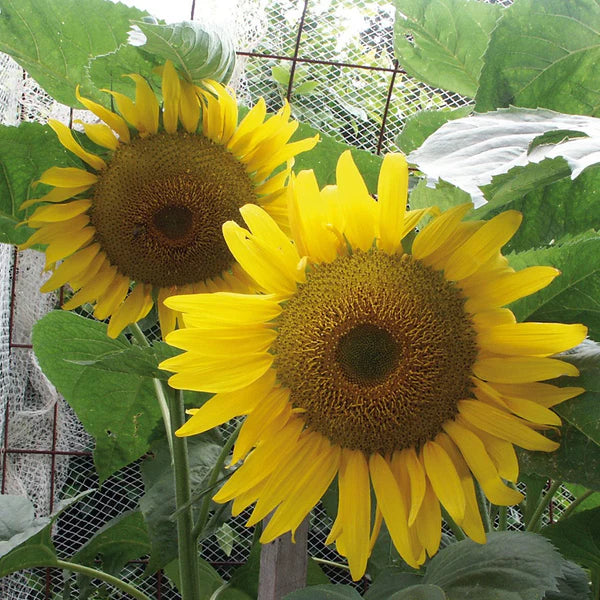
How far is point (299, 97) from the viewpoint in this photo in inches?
49.5

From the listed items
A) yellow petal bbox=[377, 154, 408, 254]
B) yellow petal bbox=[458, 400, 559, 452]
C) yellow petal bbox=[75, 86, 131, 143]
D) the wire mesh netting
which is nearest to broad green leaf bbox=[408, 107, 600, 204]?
yellow petal bbox=[377, 154, 408, 254]

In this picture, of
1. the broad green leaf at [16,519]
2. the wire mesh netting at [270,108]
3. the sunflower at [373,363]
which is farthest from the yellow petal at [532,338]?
the wire mesh netting at [270,108]

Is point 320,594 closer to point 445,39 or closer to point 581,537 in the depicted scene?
point 581,537

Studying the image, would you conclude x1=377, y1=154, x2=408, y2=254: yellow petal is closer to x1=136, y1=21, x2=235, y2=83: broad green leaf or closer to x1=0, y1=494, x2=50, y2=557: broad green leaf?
x1=136, y1=21, x2=235, y2=83: broad green leaf

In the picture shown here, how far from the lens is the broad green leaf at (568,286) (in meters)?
0.40

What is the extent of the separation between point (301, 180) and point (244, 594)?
48 centimetres

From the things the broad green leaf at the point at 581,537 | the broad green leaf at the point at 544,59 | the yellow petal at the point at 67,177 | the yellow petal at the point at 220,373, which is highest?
the broad green leaf at the point at 544,59

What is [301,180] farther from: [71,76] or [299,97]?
[299,97]

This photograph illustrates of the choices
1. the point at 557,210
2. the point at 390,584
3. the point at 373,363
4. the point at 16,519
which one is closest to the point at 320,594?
the point at 390,584

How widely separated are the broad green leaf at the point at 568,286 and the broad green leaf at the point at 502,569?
0.39 ft

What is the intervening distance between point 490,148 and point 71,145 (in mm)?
298

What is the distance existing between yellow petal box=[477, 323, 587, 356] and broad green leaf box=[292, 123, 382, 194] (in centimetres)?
22

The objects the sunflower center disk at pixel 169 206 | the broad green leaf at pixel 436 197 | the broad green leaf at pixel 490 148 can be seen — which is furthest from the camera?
the sunflower center disk at pixel 169 206

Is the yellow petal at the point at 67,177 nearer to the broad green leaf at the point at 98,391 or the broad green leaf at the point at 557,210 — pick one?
the broad green leaf at the point at 98,391
